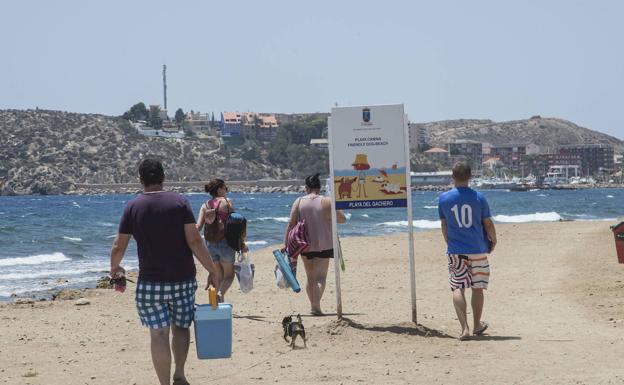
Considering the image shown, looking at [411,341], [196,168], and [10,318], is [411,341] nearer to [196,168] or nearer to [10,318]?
[10,318]

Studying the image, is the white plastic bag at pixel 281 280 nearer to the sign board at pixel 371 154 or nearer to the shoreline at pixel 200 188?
the sign board at pixel 371 154

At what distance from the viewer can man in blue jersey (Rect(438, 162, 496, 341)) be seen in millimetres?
8742

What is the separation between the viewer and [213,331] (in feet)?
22.4

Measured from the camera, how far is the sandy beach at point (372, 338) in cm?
757

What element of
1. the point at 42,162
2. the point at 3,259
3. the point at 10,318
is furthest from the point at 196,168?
the point at 10,318

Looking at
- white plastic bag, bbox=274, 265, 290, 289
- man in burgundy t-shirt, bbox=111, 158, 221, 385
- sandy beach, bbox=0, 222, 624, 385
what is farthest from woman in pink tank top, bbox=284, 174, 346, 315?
man in burgundy t-shirt, bbox=111, 158, 221, 385

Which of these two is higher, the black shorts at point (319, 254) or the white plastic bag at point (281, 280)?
the black shorts at point (319, 254)

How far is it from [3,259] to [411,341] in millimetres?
19529

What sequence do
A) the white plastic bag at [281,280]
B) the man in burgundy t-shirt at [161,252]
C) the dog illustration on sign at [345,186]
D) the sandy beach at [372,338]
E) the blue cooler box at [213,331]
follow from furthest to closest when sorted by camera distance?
the white plastic bag at [281,280]
the dog illustration on sign at [345,186]
the sandy beach at [372,338]
the blue cooler box at [213,331]
the man in burgundy t-shirt at [161,252]

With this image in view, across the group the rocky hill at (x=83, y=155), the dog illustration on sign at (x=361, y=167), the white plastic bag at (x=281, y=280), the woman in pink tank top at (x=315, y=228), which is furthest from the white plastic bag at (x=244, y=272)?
the rocky hill at (x=83, y=155)

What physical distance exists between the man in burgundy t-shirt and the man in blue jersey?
113 inches

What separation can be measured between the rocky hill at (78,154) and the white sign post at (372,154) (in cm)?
16071

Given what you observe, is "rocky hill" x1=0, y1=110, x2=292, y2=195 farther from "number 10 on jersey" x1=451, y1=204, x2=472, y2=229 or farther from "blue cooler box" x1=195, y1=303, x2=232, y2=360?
"blue cooler box" x1=195, y1=303, x2=232, y2=360

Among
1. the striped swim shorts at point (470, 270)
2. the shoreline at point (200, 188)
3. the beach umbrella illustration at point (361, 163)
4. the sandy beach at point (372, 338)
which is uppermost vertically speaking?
the beach umbrella illustration at point (361, 163)
